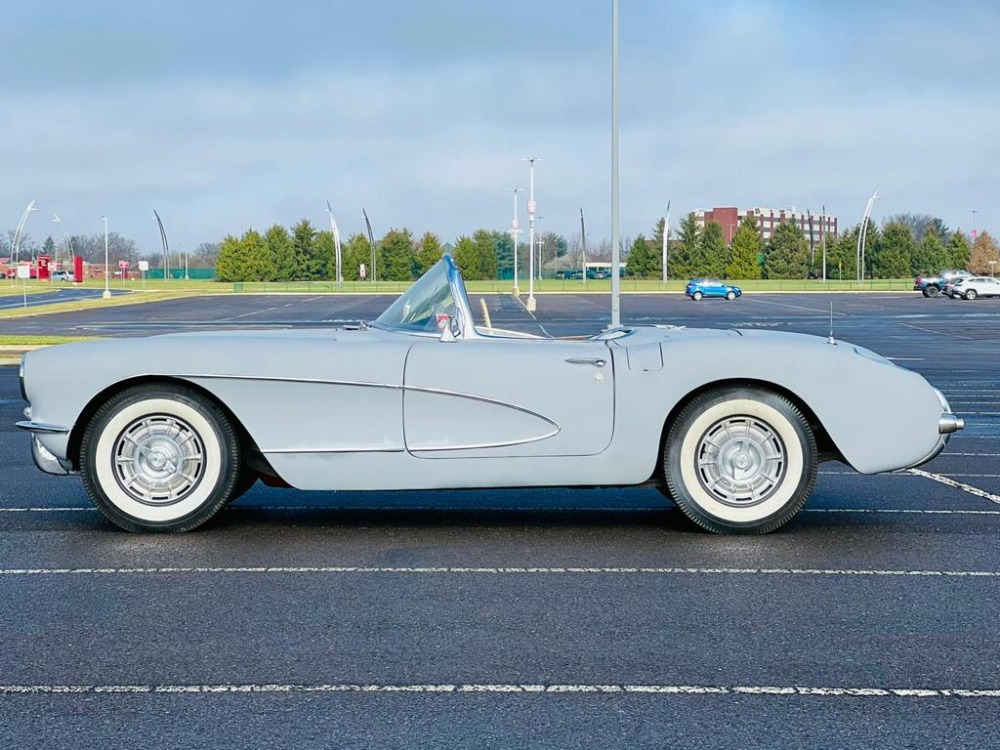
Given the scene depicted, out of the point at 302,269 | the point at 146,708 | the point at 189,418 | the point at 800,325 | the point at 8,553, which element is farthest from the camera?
the point at 302,269

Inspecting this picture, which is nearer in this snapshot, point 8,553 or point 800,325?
point 8,553

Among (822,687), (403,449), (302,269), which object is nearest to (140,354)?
(403,449)

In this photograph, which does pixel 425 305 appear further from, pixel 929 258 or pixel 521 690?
pixel 929 258

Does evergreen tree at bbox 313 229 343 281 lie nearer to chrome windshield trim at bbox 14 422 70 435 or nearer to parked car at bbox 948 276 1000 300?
parked car at bbox 948 276 1000 300

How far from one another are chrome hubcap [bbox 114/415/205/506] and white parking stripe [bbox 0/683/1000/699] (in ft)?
7.87

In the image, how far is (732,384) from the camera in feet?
20.2

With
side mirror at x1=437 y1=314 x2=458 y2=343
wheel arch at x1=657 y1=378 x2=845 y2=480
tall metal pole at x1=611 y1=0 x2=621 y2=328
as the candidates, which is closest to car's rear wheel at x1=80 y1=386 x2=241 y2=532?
side mirror at x1=437 y1=314 x2=458 y2=343

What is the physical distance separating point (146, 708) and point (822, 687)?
213cm

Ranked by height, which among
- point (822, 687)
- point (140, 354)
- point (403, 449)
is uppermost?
point (140, 354)

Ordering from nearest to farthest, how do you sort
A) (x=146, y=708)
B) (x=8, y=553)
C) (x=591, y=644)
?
(x=146, y=708)
(x=591, y=644)
(x=8, y=553)

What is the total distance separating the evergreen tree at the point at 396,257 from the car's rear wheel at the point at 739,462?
376 feet

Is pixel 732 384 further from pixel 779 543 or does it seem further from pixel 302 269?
pixel 302 269

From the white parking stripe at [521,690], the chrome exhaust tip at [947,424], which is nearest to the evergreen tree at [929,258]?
the chrome exhaust tip at [947,424]

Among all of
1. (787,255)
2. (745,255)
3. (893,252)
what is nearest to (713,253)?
(745,255)
